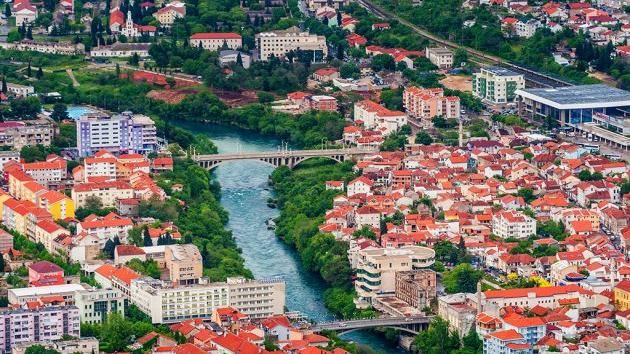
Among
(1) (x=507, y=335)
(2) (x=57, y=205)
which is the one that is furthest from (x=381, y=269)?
(2) (x=57, y=205)

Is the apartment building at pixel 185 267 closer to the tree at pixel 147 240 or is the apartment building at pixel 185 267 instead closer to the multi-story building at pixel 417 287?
the tree at pixel 147 240

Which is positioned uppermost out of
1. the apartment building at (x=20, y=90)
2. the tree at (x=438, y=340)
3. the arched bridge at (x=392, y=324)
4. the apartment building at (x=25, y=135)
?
the tree at (x=438, y=340)

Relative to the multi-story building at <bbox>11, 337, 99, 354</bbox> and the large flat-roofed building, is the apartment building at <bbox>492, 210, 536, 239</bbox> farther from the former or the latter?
the multi-story building at <bbox>11, 337, 99, 354</bbox>

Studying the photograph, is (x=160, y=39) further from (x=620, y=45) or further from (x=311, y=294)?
(x=311, y=294)

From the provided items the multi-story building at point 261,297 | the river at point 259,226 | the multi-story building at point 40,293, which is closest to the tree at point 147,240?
the river at point 259,226

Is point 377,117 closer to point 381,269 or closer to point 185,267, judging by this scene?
point 381,269

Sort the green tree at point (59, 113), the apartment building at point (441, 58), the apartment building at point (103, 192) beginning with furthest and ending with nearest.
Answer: the apartment building at point (441, 58) < the green tree at point (59, 113) < the apartment building at point (103, 192)
